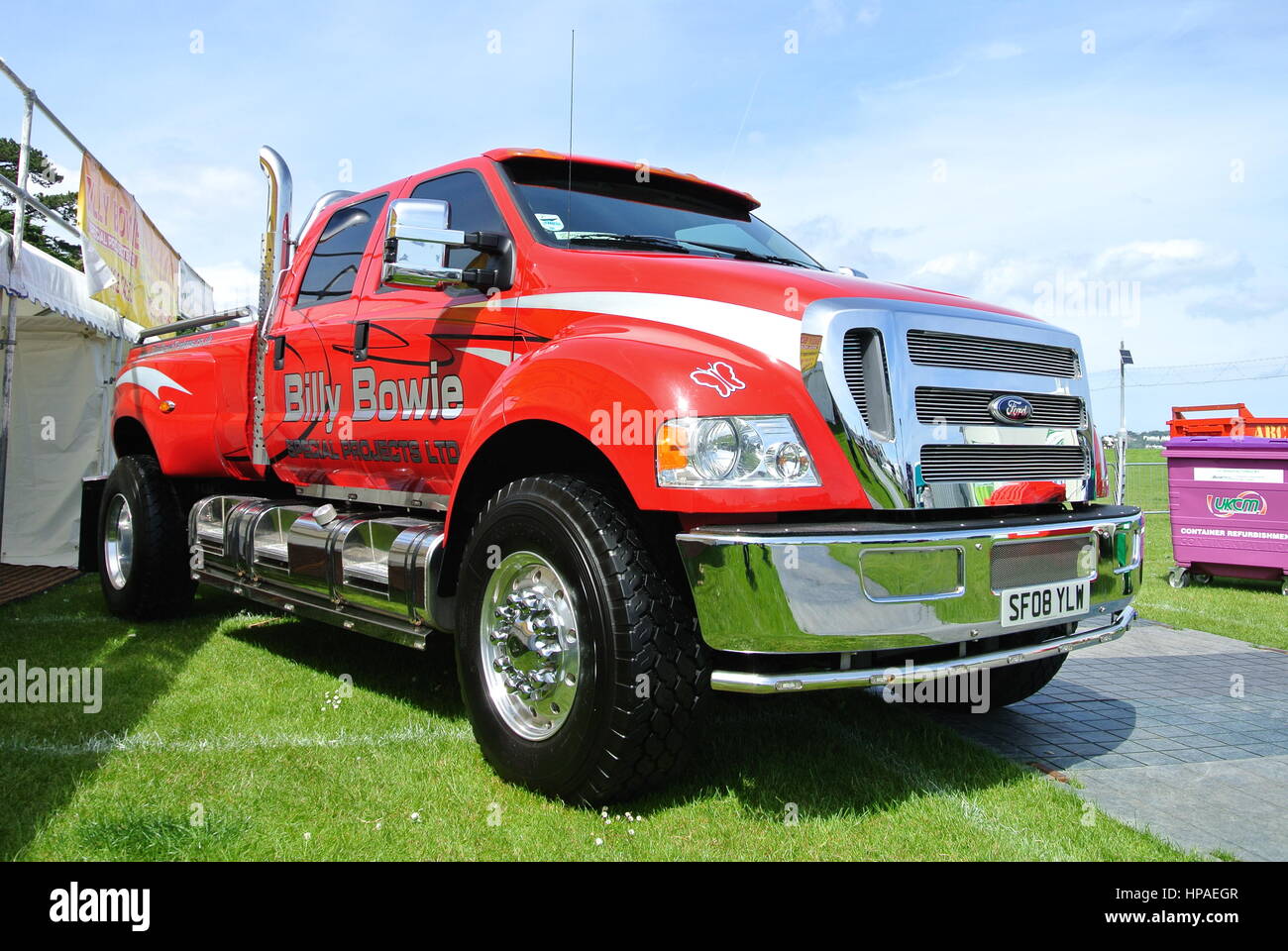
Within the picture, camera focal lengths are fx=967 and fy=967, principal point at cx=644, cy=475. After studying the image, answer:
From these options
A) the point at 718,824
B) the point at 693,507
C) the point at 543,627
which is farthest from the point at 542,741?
the point at 693,507

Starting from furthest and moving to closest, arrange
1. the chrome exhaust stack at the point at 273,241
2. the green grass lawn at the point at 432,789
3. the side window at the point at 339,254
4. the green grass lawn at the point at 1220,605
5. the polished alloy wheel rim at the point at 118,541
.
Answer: the green grass lawn at the point at 1220,605
the polished alloy wheel rim at the point at 118,541
the chrome exhaust stack at the point at 273,241
the side window at the point at 339,254
the green grass lawn at the point at 432,789

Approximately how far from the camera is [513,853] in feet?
9.30

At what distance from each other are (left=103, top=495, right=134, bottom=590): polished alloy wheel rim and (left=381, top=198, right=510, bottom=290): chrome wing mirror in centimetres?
378

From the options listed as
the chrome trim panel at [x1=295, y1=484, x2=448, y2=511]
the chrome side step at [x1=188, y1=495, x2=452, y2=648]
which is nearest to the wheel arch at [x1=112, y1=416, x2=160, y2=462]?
the chrome side step at [x1=188, y1=495, x2=452, y2=648]

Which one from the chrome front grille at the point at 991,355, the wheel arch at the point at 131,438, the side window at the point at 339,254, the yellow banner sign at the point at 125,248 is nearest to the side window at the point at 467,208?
the side window at the point at 339,254

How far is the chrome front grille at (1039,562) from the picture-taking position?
3010 mm

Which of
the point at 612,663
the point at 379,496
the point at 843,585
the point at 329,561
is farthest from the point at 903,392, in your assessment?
the point at 329,561

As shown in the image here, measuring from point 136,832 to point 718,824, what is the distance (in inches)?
69.4

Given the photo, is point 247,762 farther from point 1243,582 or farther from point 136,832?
point 1243,582

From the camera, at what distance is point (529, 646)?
3289 millimetres

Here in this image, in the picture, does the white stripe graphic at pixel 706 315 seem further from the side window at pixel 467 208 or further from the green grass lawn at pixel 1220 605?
the green grass lawn at pixel 1220 605

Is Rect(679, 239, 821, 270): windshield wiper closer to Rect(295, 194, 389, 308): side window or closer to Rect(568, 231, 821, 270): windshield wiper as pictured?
Rect(568, 231, 821, 270): windshield wiper

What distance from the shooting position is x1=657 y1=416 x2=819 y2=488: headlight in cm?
279

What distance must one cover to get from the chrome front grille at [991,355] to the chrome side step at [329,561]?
1.99m
